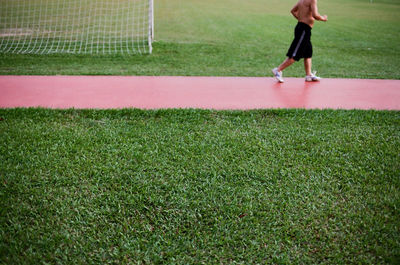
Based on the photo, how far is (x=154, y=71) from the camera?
6.37 m

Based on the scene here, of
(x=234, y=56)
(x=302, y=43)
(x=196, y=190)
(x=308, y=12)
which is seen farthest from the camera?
(x=234, y=56)

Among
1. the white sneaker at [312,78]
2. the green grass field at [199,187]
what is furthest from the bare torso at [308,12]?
the green grass field at [199,187]

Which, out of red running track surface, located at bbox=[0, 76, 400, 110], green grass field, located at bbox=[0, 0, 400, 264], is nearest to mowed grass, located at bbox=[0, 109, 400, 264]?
green grass field, located at bbox=[0, 0, 400, 264]

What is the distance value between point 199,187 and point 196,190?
55mm

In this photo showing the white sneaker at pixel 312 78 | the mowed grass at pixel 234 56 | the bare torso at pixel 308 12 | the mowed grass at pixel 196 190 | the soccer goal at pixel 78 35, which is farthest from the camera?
the soccer goal at pixel 78 35

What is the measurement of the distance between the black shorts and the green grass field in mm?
1636

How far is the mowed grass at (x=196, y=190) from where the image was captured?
7.11 feet

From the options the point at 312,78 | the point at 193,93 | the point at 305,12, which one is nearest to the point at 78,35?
the point at 193,93

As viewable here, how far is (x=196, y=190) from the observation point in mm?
2713

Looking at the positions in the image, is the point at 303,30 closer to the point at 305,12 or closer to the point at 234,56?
the point at 305,12

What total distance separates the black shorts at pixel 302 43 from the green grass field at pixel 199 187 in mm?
1636

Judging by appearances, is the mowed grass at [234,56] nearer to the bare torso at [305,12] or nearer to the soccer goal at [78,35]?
the soccer goal at [78,35]

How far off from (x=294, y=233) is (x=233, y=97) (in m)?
2.93

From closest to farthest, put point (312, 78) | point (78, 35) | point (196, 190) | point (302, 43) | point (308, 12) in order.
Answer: point (196, 190) < point (308, 12) < point (302, 43) < point (312, 78) < point (78, 35)
